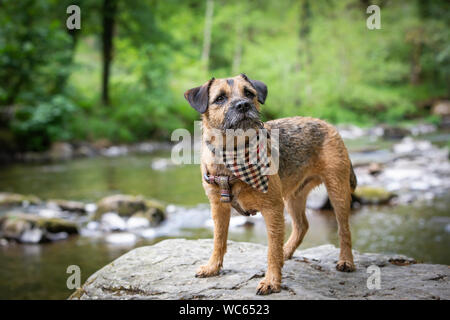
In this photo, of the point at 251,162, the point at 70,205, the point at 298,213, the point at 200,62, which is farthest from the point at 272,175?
A: the point at 200,62

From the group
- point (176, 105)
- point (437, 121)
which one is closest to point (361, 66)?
point (437, 121)

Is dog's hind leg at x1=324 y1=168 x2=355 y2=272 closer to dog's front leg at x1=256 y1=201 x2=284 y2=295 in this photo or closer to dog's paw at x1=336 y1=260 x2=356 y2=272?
dog's paw at x1=336 y1=260 x2=356 y2=272

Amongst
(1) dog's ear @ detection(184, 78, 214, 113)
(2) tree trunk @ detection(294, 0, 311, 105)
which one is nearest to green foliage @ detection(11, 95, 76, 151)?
(2) tree trunk @ detection(294, 0, 311, 105)

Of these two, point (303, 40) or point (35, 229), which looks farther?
point (303, 40)

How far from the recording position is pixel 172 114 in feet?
94.9

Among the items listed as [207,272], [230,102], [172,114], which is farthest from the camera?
[172,114]

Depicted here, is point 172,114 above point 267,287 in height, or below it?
above

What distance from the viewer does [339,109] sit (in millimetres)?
31844

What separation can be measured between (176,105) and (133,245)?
21.7 meters

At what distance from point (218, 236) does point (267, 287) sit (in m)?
0.79

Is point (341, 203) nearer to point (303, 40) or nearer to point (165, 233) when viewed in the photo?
point (165, 233)

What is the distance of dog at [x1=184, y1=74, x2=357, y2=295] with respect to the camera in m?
3.89

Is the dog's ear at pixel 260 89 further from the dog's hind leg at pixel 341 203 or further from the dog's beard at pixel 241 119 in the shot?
the dog's hind leg at pixel 341 203

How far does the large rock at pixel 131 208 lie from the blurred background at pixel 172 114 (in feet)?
0.11
